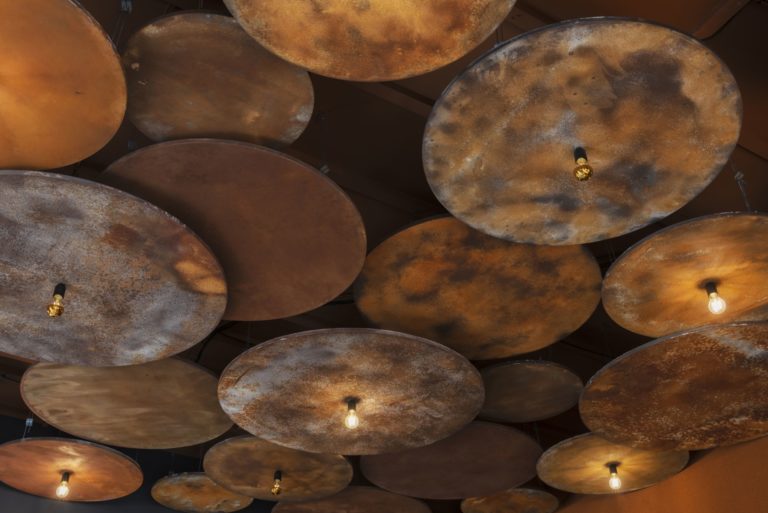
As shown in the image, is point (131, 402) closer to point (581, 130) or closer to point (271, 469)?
point (271, 469)

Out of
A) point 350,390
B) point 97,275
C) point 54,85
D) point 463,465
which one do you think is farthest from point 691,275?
point 54,85

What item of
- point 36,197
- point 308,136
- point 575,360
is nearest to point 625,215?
point 308,136

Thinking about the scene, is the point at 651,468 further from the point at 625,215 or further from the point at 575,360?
the point at 625,215

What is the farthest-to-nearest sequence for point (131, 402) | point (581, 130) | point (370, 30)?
1. point (131, 402)
2. point (581, 130)
3. point (370, 30)

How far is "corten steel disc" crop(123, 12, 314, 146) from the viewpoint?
6.07 metres

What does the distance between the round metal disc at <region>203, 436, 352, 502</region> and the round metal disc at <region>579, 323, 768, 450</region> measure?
4001mm

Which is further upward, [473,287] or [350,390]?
[473,287]

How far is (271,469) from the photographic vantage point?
36.8 ft

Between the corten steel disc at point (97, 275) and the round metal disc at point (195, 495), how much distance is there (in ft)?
13.9

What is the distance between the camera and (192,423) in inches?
407

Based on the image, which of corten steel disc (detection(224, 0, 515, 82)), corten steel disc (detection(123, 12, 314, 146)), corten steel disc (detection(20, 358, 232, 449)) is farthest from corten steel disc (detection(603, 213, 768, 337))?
corten steel disc (detection(20, 358, 232, 449))

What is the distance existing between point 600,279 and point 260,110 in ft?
13.8

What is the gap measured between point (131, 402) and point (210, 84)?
5.11 m

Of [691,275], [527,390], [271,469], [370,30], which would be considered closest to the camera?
[370,30]
